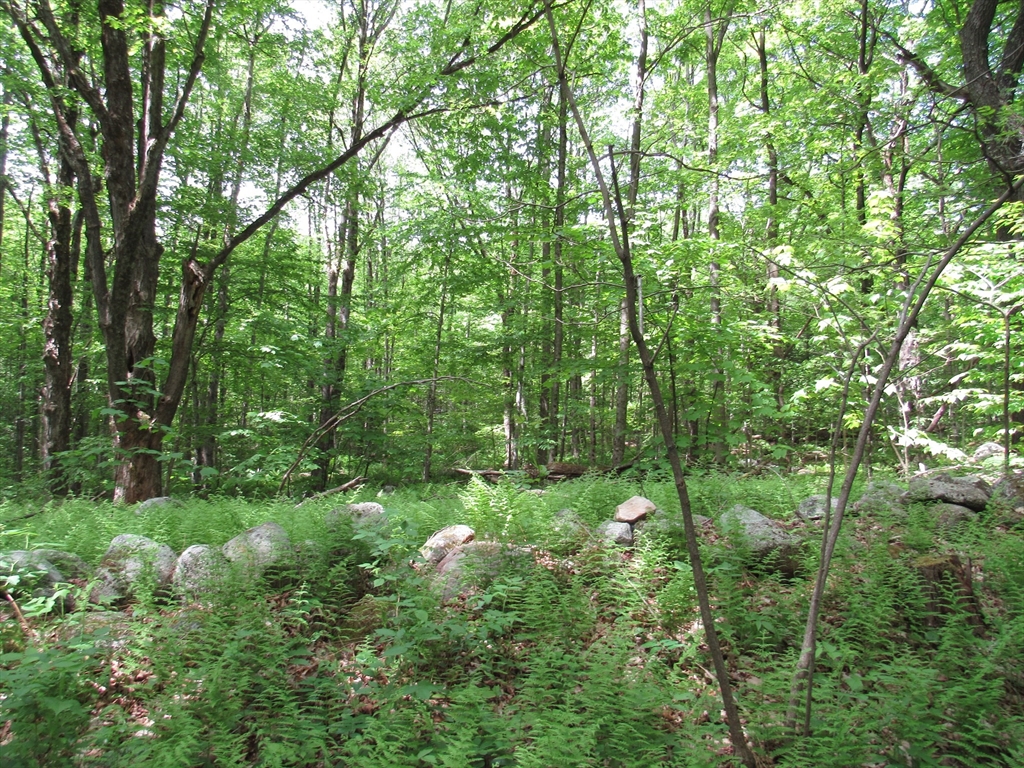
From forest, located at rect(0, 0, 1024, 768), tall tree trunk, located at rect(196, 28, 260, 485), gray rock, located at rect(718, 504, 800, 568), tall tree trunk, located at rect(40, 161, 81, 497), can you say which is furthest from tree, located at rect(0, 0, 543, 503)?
gray rock, located at rect(718, 504, 800, 568)

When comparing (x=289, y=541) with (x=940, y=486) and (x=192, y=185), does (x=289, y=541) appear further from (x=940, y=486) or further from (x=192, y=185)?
(x=192, y=185)

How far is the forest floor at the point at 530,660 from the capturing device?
2.22 metres

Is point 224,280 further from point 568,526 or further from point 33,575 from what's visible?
point 568,526

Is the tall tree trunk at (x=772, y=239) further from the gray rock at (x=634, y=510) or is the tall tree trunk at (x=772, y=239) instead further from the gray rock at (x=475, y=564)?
the gray rock at (x=475, y=564)

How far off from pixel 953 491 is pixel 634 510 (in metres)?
3.03

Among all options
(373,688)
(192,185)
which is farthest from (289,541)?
(192,185)

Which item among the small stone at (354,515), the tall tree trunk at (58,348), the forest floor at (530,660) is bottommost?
the forest floor at (530,660)

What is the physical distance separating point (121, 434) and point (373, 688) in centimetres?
578

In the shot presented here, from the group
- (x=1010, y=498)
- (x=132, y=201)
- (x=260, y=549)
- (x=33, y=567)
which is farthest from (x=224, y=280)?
(x=1010, y=498)

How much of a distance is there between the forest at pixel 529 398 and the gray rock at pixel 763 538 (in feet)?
0.23

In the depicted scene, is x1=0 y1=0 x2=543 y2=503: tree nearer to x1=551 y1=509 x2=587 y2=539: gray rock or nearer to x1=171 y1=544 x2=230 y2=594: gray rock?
x1=171 y1=544 x2=230 y2=594: gray rock

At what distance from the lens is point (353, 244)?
11.5 meters

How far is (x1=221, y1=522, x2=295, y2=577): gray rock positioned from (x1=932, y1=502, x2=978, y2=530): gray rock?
17.8 ft

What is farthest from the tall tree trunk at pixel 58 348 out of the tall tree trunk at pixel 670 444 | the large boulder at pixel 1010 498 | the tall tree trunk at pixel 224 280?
the large boulder at pixel 1010 498
